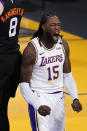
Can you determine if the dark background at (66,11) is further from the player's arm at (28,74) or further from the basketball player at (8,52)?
the player's arm at (28,74)

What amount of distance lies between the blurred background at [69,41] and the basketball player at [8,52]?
888 millimetres

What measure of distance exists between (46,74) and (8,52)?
426mm

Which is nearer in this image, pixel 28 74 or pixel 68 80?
pixel 28 74

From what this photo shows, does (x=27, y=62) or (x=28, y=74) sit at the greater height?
(x=27, y=62)

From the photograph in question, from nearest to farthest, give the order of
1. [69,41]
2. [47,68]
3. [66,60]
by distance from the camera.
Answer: [47,68], [66,60], [69,41]

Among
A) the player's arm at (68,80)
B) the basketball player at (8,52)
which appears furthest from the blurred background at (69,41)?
the player's arm at (68,80)

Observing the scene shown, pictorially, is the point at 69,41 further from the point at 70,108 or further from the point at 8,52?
the point at 8,52

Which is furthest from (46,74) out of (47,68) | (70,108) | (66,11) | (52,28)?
(66,11)

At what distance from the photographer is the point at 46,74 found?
3346 mm

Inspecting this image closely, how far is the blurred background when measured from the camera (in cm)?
464

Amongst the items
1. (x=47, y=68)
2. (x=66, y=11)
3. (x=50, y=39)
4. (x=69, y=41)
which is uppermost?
(x=66, y=11)

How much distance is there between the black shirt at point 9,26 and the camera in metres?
3.32

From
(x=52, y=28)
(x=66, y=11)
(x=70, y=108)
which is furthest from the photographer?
(x=66, y=11)

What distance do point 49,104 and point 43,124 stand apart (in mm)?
185
